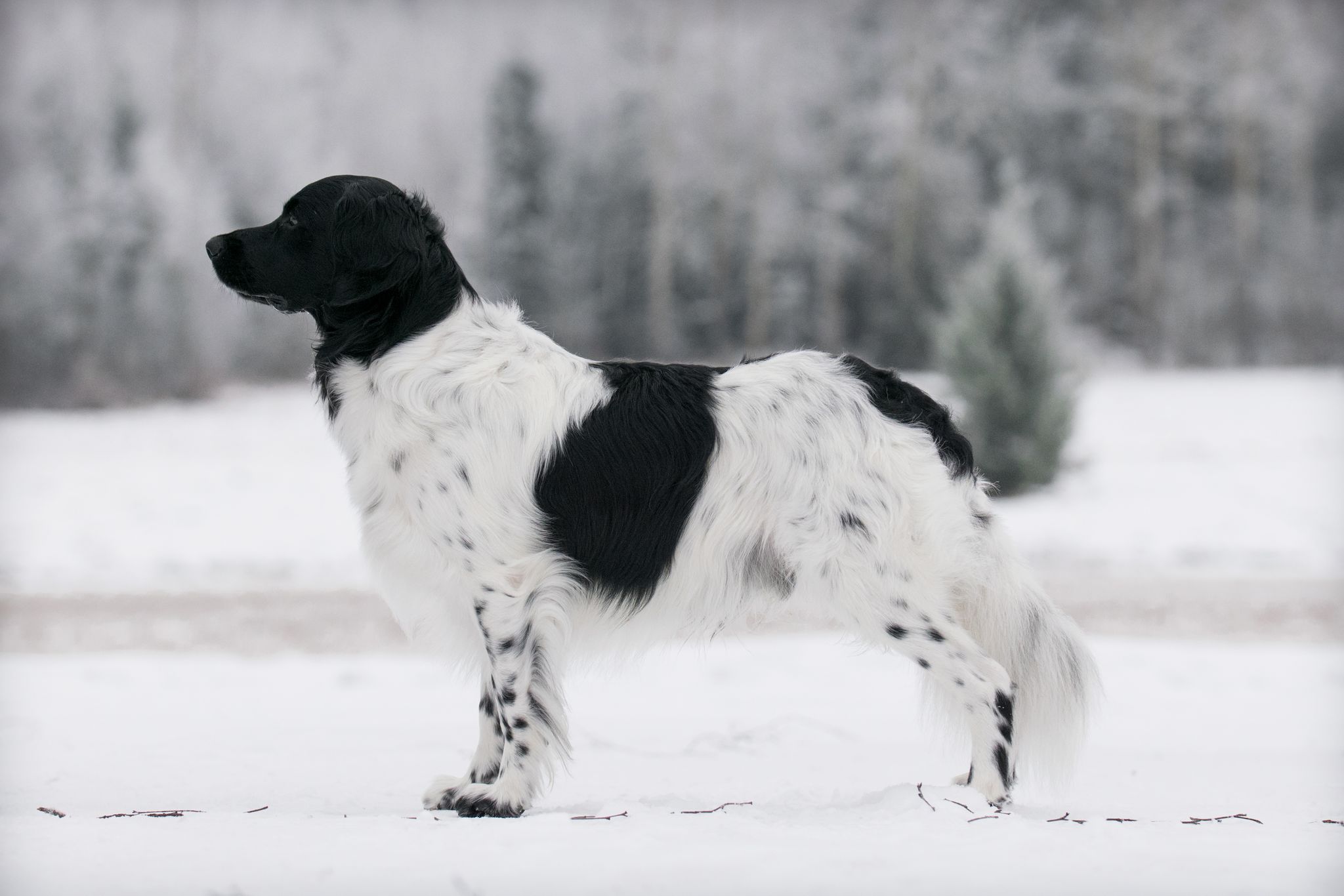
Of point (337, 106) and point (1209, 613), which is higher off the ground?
point (337, 106)

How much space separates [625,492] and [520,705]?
76 centimetres

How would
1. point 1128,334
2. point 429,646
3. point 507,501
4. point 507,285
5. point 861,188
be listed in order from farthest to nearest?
point 1128,334, point 861,188, point 507,285, point 429,646, point 507,501

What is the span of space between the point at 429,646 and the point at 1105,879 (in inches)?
89.1

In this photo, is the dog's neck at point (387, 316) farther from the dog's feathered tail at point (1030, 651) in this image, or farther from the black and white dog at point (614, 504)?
the dog's feathered tail at point (1030, 651)

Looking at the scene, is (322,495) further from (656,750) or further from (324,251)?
(324,251)

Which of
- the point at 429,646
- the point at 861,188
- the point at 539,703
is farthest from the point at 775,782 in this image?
the point at 861,188

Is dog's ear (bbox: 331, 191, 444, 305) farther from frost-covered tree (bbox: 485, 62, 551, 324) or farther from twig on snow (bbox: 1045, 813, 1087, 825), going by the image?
frost-covered tree (bbox: 485, 62, 551, 324)

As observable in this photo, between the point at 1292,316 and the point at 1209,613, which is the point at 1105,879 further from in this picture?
the point at 1292,316

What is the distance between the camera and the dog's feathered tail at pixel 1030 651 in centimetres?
358

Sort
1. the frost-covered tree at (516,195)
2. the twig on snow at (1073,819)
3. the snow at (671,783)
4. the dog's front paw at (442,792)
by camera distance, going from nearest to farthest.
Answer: the snow at (671,783)
the twig on snow at (1073,819)
the dog's front paw at (442,792)
the frost-covered tree at (516,195)

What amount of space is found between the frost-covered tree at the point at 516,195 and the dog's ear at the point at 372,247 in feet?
61.4

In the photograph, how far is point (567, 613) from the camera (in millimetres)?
3557

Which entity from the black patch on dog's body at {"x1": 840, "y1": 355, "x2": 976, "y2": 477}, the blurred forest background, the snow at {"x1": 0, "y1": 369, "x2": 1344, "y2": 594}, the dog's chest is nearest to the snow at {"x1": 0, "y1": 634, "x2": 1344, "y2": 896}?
the dog's chest

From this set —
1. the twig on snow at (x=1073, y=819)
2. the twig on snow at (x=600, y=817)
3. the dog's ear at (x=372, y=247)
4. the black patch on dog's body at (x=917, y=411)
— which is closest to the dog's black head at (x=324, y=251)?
the dog's ear at (x=372, y=247)
